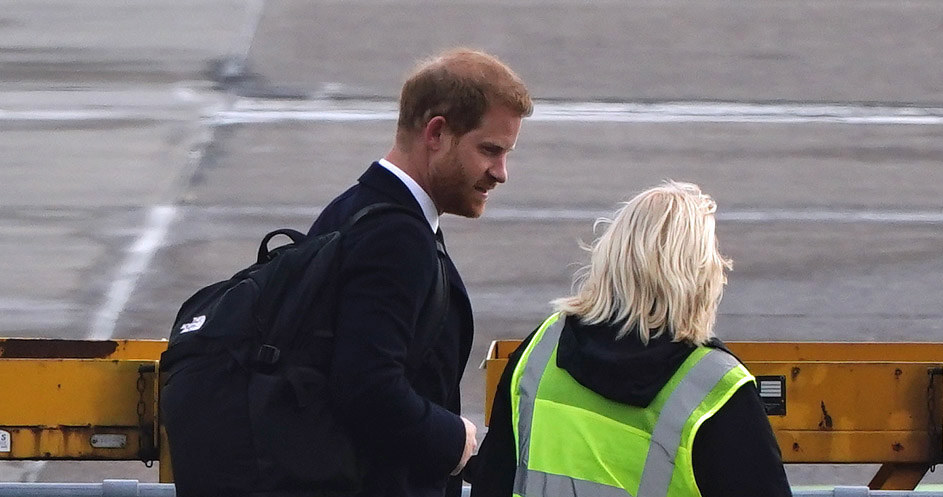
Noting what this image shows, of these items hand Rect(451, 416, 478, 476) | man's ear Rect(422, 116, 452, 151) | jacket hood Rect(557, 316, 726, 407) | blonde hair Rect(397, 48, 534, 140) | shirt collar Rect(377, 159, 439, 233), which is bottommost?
hand Rect(451, 416, 478, 476)

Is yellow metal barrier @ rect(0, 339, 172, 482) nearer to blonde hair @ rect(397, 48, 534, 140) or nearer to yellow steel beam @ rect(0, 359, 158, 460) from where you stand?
yellow steel beam @ rect(0, 359, 158, 460)

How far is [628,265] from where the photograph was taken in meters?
2.73

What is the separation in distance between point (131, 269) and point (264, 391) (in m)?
7.96

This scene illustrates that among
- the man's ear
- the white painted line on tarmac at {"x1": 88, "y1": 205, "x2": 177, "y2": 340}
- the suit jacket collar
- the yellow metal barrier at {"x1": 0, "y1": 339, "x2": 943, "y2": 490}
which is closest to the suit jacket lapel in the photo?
the suit jacket collar

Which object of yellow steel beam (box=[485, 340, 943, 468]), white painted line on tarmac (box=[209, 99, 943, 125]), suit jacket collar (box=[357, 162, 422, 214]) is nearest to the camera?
suit jacket collar (box=[357, 162, 422, 214])

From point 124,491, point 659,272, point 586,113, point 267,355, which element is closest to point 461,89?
point 659,272

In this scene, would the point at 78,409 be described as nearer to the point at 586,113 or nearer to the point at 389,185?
the point at 389,185

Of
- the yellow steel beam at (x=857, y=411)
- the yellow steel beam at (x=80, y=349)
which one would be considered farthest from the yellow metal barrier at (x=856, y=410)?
the yellow steel beam at (x=80, y=349)

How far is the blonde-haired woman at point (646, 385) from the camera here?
257 cm

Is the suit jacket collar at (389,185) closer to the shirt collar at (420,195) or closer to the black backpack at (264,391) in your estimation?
the shirt collar at (420,195)

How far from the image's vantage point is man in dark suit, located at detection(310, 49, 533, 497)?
8.74ft

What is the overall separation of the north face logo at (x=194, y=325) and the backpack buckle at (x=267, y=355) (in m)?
0.14

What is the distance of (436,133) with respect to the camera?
2855mm

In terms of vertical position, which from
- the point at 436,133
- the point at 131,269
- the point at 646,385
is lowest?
the point at 646,385
